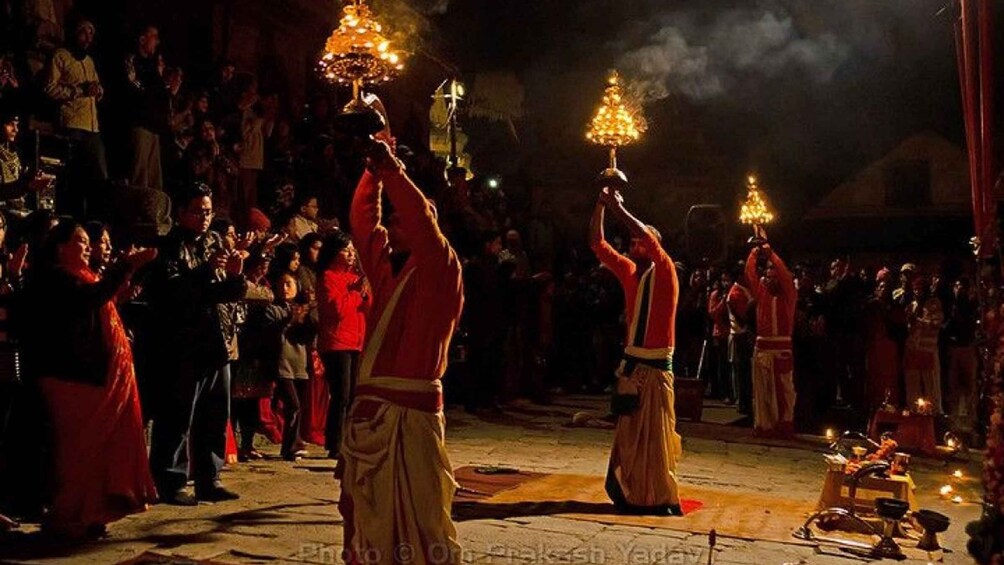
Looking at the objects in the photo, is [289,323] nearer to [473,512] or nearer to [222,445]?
[222,445]

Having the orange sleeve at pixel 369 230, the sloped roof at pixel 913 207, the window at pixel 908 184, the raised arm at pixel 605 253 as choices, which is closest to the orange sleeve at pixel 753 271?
the raised arm at pixel 605 253

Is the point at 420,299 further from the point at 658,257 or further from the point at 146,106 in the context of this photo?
the point at 146,106

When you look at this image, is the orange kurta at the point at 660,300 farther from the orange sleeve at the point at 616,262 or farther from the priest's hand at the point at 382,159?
the priest's hand at the point at 382,159

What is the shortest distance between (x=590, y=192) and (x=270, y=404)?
97.8 ft

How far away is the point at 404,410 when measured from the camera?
15.4 feet

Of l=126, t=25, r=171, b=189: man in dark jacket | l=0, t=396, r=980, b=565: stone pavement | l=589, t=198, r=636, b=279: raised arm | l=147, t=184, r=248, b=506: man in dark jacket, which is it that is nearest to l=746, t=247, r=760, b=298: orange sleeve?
l=0, t=396, r=980, b=565: stone pavement

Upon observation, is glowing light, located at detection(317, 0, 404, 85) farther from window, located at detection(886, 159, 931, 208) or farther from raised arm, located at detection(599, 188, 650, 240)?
window, located at detection(886, 159, 931, 208)

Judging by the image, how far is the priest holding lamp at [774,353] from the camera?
510 inches

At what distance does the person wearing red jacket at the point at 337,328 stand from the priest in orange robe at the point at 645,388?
9.07 feet

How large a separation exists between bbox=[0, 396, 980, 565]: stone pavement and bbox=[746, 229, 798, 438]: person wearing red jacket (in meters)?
2.34

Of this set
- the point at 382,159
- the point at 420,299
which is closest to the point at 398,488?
the point at 420,299

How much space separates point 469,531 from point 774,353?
7248mm

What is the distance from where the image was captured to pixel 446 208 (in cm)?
1986

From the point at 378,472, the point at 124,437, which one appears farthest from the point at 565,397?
the point at 378,472
